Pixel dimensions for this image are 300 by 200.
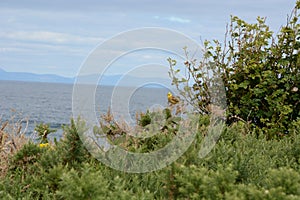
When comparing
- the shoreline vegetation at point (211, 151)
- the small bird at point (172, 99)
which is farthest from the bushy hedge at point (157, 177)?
the small bird at point (172, 99)

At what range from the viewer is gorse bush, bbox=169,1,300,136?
7289 millimetres

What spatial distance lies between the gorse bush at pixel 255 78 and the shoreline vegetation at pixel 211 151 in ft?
0.05

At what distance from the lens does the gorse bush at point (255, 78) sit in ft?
23.9

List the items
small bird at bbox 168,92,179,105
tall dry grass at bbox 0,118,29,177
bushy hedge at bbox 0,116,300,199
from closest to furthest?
bushy hedge at bbox 0,116,300,199, tall dry grass at bbox 0,118,29,177, small bird at bbox 168,92,179,105

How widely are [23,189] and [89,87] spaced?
43.4 inches

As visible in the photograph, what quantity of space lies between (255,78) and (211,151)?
4.39 meters

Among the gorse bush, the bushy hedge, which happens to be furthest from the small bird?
the bushy hedge

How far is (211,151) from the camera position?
3.38 metres

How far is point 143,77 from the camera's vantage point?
170 inches

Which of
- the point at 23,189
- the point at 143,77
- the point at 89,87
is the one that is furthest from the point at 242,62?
the point at 23,189

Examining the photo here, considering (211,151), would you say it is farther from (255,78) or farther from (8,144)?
(255,78)

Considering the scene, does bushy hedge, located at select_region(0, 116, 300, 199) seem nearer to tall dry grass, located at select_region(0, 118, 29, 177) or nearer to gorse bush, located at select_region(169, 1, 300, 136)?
tall dry grass, located at select_region(0, 118, 29, 177)

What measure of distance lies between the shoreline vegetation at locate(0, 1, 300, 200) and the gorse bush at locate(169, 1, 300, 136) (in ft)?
0.05

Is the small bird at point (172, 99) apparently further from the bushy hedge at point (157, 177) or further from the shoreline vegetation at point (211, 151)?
the bushy hedge at point (157, 177)
